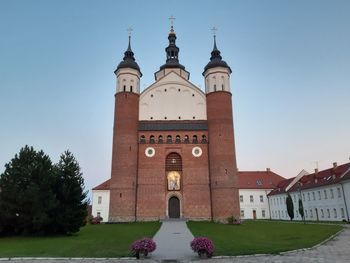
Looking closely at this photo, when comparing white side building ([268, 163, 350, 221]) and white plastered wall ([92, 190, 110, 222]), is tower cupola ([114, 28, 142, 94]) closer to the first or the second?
white plastered wall ([92, 190, 110, 222])

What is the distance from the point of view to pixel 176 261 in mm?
11039

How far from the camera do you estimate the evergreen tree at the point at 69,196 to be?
21.2 meters

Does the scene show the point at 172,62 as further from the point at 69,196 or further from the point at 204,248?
the point at 204,248

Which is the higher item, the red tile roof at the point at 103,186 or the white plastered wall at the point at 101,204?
the red tile roof at the point at 103,186

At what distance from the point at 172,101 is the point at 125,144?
8399 mm

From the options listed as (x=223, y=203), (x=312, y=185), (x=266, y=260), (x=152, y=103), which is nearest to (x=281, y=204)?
(x=312, y=185)

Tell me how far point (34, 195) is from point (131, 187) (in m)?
15.1

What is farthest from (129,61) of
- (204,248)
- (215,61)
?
(204,248)

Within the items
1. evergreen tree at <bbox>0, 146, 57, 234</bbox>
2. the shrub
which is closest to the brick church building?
the shrub

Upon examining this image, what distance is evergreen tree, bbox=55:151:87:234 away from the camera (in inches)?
834

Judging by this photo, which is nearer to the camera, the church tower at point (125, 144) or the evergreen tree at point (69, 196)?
the evergreen tree at point (69, 196)

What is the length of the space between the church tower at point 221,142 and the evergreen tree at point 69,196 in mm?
16476

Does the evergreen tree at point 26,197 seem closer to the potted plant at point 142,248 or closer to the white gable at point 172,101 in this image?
the potted plant at point 142,248

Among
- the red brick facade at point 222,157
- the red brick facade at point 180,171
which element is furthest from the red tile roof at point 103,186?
the red brick facade at point 222,157
